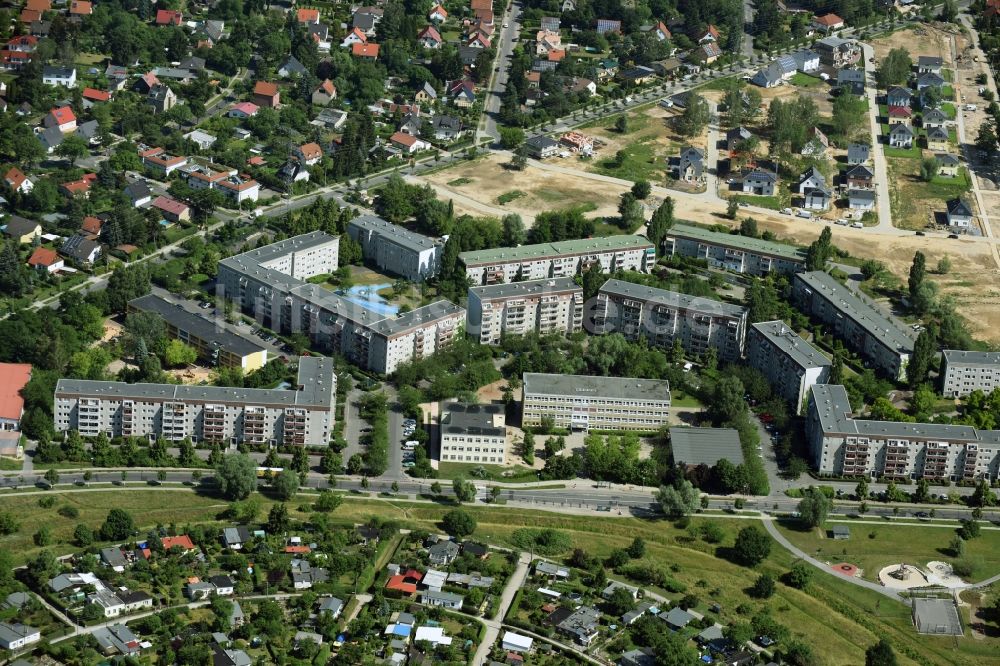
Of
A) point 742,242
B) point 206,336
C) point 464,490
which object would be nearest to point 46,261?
point 206,336

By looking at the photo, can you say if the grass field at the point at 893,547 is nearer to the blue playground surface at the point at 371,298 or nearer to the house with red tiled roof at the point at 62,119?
the blue playground surface at the point at 371,298

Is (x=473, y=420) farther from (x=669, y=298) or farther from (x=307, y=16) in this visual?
(x=307, y=16)

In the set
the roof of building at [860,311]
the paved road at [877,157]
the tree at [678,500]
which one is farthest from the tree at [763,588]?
→ the paved road at [877,157]

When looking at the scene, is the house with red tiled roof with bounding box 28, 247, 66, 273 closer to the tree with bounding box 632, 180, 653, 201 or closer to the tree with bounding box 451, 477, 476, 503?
the tree with bounding box 451, 477, 476, 503

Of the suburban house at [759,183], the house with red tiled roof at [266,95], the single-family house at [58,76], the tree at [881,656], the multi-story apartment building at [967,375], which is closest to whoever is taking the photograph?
the tree at [881,656]

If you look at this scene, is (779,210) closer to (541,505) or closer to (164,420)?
(541,505)

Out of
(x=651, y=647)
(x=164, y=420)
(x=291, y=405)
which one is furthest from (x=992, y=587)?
(x=164, y=420)
